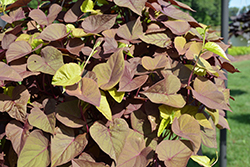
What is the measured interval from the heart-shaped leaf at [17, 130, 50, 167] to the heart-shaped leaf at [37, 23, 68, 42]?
270mm

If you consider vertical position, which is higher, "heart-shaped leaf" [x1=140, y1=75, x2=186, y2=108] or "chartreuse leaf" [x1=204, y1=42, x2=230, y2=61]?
"chartreuse leaf" [x1=204, y1=42, x2=230, y2=61]

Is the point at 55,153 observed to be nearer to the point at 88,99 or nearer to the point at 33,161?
the point at 33,161

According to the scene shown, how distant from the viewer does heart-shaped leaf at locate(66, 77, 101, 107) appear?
0.53m

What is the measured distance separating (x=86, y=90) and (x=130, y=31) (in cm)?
28

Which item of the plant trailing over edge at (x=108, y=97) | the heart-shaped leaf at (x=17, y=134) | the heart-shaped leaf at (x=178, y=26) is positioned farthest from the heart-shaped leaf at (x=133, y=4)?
the heart-shaped leaf at (x=17, y=134)

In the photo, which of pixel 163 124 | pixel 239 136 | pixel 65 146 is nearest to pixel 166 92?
pixel 163 124

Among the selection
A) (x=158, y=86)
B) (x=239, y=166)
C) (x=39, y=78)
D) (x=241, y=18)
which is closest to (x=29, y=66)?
(x=39, y=78)

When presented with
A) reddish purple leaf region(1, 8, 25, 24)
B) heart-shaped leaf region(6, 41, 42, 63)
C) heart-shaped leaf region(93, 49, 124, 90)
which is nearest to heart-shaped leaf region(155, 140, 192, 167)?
heart-shaped leaf region(93, 49, 124, 90)

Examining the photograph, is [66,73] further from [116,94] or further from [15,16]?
[15,16]

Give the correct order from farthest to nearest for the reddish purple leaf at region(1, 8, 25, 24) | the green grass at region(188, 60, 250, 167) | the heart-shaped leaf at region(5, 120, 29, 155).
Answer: the green grass at region(188, 60, 250, 167)
the reddish purple leaf at region(1, 8, 25, 24)
the heart-shaped leaf at region(5, 120, 29, 155)

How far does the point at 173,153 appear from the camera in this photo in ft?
1.96

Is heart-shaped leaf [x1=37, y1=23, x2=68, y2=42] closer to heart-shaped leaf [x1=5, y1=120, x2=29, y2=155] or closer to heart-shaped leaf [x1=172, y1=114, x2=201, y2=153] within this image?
heart-shaped leaf [x1=5, y1=120, x2=29, y2=155]

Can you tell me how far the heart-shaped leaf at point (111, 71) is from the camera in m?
0.59

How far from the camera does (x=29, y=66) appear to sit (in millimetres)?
624
